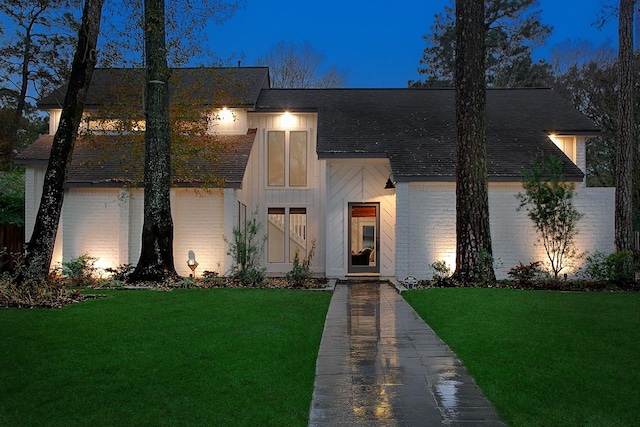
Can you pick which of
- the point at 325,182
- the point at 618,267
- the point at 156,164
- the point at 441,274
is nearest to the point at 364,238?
the point at 325,182

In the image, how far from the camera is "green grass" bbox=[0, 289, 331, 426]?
Result: 14.8ft

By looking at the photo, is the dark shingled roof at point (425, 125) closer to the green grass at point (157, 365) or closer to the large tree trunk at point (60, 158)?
the large tree trunk at point (60, 158)

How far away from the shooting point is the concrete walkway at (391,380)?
14.8 feet

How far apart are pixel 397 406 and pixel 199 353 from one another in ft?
8.32

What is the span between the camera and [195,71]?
1875 cm

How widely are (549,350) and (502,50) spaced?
31605mm

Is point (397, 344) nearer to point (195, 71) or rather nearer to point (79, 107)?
point (79, 107)

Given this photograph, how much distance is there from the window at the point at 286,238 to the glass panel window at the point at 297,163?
971mm

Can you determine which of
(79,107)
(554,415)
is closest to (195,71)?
(79,107)

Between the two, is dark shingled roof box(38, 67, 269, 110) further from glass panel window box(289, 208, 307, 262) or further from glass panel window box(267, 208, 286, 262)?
glass panel window box(267, 208, 286, 262)

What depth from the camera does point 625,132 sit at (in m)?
14.4

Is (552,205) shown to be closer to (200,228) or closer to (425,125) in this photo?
(425,125)

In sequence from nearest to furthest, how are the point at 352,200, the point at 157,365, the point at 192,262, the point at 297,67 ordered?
the point at 157,365 < the point at 192,262 < the point at 352,200 < the point at 297,67

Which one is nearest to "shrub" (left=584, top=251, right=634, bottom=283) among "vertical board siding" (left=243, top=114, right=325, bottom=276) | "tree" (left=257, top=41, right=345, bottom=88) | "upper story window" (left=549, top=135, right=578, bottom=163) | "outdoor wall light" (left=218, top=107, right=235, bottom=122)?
"upper story window" (left=549, top=135, right=578, bottom=163)
